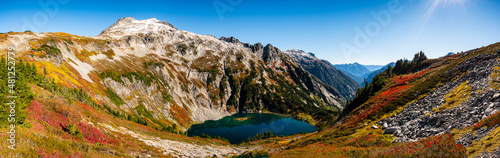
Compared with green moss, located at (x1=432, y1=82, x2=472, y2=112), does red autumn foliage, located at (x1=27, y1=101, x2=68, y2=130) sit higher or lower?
higher

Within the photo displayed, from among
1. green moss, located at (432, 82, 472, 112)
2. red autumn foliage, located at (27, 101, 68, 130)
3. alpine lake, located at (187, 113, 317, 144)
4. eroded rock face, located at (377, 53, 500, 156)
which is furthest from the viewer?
alpine lake, located at (187, 113, 317, 144)

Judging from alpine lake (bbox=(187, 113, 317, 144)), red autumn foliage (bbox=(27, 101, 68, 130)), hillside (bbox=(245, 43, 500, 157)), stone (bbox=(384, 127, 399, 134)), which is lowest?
alpine lake (bbox=(187, 113, 317, 144))

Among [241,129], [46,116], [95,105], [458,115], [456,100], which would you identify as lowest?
[241,129]

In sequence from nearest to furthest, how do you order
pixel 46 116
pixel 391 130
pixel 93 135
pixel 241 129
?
pixel 46 116 < pixel 93 135 < pixel 391 130 < pixel 241 129

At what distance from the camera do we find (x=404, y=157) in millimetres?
20312

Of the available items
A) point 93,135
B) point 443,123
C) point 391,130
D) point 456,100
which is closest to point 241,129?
point 93,135

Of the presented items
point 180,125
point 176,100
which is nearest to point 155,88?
point 176,100

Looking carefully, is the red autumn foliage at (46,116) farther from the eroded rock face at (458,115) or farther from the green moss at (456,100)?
the green moss at (456,100)

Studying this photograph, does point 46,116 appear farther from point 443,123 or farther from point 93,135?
point 443,123

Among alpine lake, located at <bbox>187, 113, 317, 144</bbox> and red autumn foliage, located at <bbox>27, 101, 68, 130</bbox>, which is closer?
red autumn foliage, located at <bbox>27, 101, 68, 130</bbox>

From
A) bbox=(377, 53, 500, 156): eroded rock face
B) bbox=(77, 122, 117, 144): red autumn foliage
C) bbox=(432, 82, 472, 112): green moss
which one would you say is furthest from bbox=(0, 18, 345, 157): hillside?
bbox=(432, 82, 472, 112): green moss

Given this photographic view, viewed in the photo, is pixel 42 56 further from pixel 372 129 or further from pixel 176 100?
pixel 372 129

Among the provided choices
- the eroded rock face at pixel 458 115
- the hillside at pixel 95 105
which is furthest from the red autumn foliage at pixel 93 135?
the eroded rock face at pixel 458 115

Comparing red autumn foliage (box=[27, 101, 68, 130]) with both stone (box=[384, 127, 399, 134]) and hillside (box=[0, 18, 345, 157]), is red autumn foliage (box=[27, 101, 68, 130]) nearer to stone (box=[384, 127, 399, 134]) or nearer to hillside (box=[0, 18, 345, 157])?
hillside (box=[0, 18, 345, 157])
